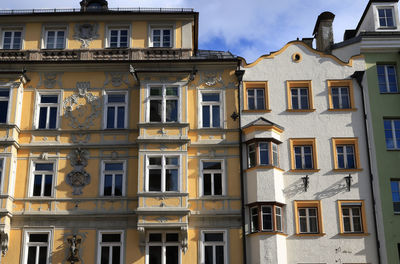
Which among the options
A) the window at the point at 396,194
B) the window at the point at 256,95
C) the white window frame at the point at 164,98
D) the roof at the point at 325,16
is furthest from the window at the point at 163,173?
the roof at the point at 325,16

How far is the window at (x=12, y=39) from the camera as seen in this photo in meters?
30.5

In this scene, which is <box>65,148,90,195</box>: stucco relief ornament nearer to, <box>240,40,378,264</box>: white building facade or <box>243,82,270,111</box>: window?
<box>240,40,378,264</box>: white building facade

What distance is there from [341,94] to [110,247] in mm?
14560

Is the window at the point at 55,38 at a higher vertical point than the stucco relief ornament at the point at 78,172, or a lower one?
higher

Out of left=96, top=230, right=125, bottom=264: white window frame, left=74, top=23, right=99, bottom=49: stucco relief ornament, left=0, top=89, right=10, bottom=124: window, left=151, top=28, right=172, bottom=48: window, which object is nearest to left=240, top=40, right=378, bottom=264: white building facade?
left=151, top=28, right=172, bottom=48: window

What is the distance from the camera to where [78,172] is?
90.9 ft

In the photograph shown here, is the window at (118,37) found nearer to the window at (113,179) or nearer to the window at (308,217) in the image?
the window at (113,179)

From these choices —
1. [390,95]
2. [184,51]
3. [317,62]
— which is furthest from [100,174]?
[390,95]

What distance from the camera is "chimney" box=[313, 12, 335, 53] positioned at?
3262cm

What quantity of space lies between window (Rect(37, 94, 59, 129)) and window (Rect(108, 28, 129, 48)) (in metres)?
4.33

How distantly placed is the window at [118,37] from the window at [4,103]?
612 centimetres

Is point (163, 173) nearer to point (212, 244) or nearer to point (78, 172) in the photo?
point (212, 244)

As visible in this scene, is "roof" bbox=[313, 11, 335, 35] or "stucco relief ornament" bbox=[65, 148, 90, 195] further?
"roof" bbox=[313, 11, 335, 35]

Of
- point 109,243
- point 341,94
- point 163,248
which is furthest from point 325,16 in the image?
point 109,243
